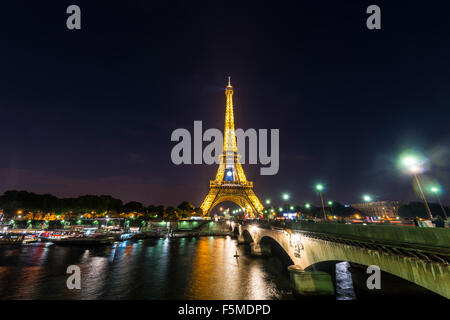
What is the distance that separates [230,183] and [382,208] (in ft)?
363

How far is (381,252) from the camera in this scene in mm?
10227

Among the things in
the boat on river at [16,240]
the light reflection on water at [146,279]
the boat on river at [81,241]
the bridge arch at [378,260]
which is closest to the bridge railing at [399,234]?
the bridge arch at [378,260]

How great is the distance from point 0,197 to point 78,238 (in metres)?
59.1

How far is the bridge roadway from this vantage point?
8164mm

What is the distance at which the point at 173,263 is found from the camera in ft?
127

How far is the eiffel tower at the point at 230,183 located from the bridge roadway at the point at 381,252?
214 feet

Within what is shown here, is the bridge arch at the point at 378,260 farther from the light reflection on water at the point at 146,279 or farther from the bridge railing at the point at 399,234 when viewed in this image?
the light reflection on water at the point at 146,279

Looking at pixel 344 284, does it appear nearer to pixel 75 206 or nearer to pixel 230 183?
pixel 230 183

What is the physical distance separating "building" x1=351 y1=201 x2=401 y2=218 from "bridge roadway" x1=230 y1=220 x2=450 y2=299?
14153cm

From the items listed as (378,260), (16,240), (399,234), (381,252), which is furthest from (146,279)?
(16,240)

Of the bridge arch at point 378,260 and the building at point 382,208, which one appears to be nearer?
the bridge arch at point 378,260

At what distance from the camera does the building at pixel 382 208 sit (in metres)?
130
